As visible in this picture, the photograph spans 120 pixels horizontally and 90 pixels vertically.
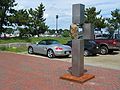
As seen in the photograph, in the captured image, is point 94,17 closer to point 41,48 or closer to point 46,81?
point 41,48

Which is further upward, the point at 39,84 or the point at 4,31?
the point at 4,31

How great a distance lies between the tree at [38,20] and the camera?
45.2 metres

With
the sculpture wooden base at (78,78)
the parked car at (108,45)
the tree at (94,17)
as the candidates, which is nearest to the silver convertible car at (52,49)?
the parked car at (108,45)

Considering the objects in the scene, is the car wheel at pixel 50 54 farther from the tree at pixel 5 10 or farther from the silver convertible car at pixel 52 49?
the tree at pixel 5 10

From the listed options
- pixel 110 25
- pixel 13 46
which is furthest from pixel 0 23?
pixel 110 25

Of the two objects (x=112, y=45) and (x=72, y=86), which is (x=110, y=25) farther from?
(x=72, y=86)

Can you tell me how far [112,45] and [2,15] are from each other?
18.1 metres

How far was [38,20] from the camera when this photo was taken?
46281 millimetres

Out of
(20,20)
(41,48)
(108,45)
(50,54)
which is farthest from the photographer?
(20,20)

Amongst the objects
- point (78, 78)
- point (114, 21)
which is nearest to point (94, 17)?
point (114, 21)

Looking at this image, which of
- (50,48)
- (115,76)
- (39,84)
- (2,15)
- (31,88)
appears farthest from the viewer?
(2,15)

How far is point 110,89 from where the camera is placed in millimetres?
8141

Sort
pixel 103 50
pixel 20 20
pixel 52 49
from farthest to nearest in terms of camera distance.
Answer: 1. pixel 20 20
2. pixel 103 50
3. pixel 52 49

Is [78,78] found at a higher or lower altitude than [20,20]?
lower
